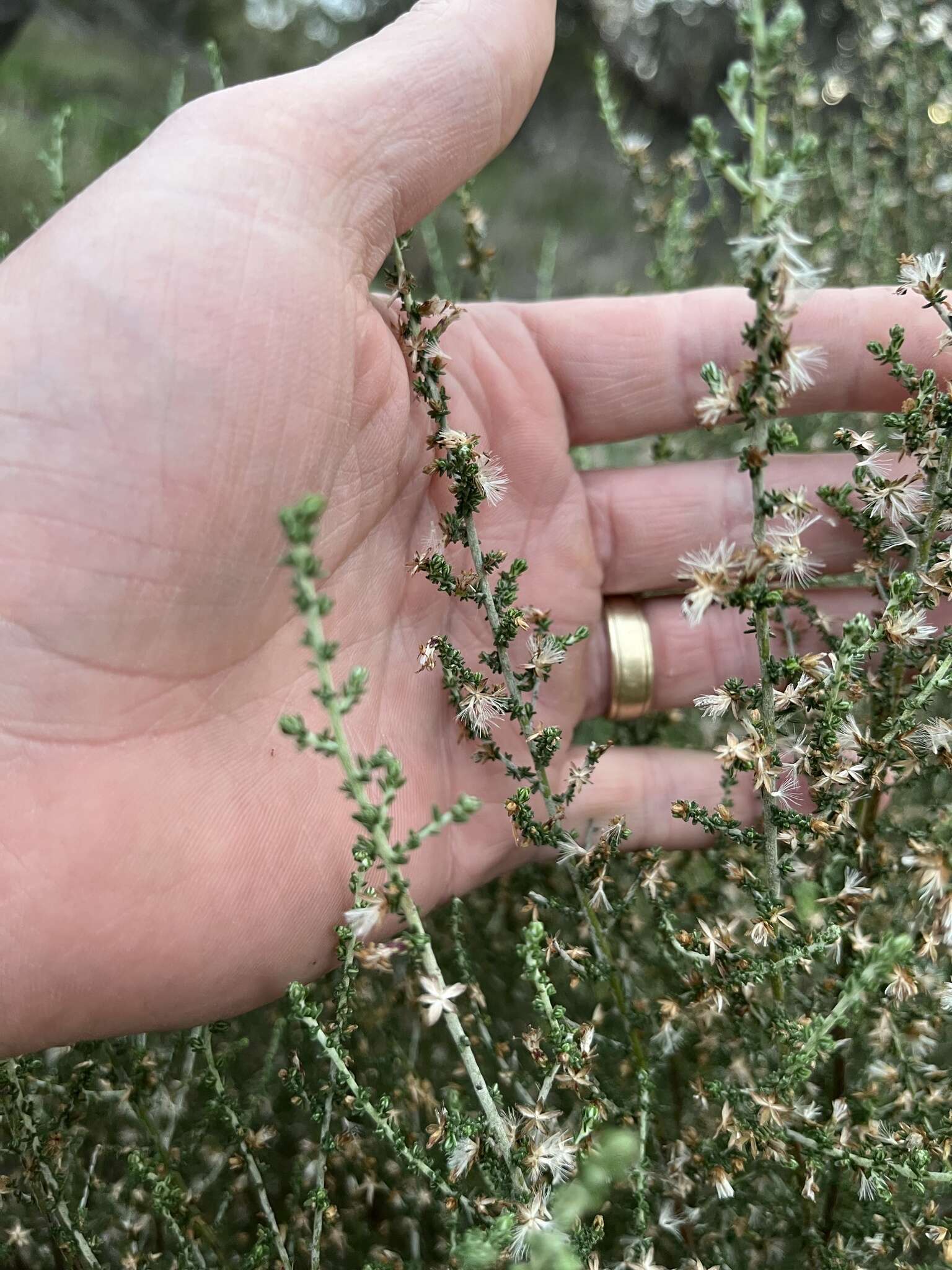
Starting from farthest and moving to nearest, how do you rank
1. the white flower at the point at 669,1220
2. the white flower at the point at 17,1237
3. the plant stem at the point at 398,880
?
the white flower at the point at 17,1237, the white flower at the point at 669,1220, the plant stem at the point at 398,880

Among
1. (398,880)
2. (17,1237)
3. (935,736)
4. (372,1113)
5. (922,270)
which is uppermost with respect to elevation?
(922,270)

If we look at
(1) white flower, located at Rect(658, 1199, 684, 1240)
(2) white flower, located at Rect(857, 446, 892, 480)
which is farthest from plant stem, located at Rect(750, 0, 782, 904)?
(1) white flower, located at Rect(658, 1199, 684, 1240)

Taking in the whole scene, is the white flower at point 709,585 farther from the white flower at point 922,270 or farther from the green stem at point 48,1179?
the green stem at point 48,1179

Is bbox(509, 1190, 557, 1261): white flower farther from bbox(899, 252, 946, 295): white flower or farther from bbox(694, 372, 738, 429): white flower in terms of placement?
bbox(899, 252, 946, 295): white flower

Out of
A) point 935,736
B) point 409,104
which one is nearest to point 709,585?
point 935,736

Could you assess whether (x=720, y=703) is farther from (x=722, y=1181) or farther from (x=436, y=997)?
(x=722, y=1181)

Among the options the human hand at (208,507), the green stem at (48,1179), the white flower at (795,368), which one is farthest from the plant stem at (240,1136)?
the white flower at (795,368)

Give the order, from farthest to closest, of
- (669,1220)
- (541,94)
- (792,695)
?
(541,94) < (669,1220) < (792,695)
